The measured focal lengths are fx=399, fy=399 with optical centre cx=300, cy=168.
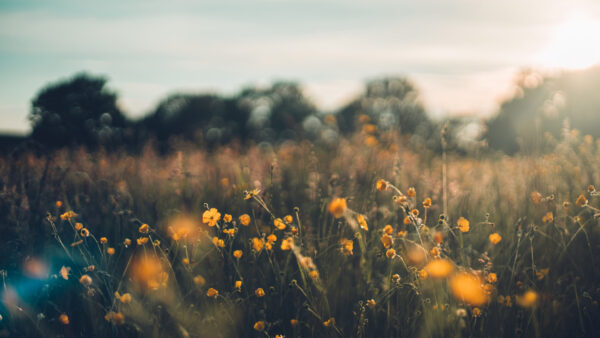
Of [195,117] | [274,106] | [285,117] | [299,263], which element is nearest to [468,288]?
[299,263]

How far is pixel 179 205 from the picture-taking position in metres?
3.08

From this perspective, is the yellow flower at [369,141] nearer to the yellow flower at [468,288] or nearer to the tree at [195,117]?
the yellow flower at [468,288]

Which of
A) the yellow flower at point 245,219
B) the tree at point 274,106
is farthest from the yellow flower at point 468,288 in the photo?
the tree at point 274,106

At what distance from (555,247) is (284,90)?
2476 cm

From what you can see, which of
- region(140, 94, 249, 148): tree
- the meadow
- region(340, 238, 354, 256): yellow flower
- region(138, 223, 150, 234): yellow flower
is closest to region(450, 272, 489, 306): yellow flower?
the meadow

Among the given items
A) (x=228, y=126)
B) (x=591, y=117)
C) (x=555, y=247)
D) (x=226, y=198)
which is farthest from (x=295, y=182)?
(x=228, y=126)

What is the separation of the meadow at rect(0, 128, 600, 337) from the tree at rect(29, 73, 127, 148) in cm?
420

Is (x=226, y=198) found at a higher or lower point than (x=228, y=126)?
higher

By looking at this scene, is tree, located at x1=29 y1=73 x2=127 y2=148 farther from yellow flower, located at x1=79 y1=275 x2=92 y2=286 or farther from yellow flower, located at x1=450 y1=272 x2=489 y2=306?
yellow flower, located at x1=450 y1=272 x2=489 y2=306

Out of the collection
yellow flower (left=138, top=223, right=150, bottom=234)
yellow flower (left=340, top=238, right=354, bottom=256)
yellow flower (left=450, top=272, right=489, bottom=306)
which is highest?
yellow flower (left=138, top=223, right=150, bottom=234)

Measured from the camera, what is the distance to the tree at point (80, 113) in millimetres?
7312

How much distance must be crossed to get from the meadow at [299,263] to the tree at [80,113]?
4196 millimetres

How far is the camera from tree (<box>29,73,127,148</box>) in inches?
288

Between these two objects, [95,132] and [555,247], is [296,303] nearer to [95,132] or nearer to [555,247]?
[555,247]
